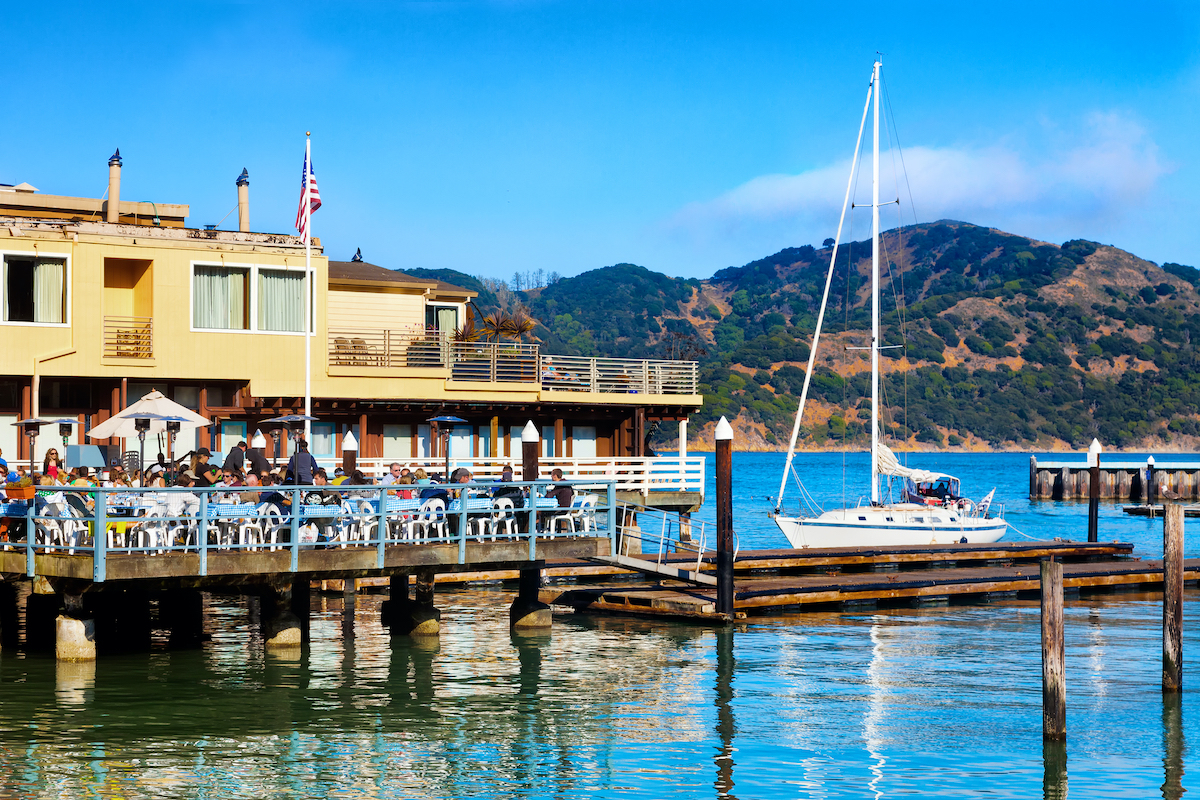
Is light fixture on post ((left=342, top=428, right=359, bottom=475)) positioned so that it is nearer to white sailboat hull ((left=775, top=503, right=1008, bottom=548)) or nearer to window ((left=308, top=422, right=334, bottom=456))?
window ((left=308, top=422, right=334, bottom=456))

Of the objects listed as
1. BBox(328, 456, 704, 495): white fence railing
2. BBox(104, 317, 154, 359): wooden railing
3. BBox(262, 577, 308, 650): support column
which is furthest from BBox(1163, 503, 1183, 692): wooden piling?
BBox(104, 317, 154, 359): wooden railing

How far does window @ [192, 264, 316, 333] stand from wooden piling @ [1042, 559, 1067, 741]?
2634 cm

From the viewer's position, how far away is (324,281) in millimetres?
39156

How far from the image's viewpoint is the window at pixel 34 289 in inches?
1403

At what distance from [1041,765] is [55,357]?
27891 mm

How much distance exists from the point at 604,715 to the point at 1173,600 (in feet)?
27.4

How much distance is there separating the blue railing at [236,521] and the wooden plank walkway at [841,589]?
19.2 feet

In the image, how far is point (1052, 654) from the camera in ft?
54.6

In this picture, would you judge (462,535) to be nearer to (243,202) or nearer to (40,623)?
(40,623)

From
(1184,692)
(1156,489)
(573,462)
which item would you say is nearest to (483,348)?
(573,462)

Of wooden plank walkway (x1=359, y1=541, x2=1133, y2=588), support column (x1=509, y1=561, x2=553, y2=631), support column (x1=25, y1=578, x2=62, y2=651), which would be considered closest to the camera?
support column (x1=25, y1=578, x2=62, y2=651)

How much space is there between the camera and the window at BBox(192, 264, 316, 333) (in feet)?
124

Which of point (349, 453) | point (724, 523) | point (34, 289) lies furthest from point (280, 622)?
point (34, 289)

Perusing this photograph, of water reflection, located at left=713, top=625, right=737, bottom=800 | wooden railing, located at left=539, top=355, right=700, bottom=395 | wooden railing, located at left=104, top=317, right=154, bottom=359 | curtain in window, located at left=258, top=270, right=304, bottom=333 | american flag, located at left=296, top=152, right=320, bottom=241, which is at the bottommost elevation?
water reflection, located at left=713, top=625, right=737, bottom=800
